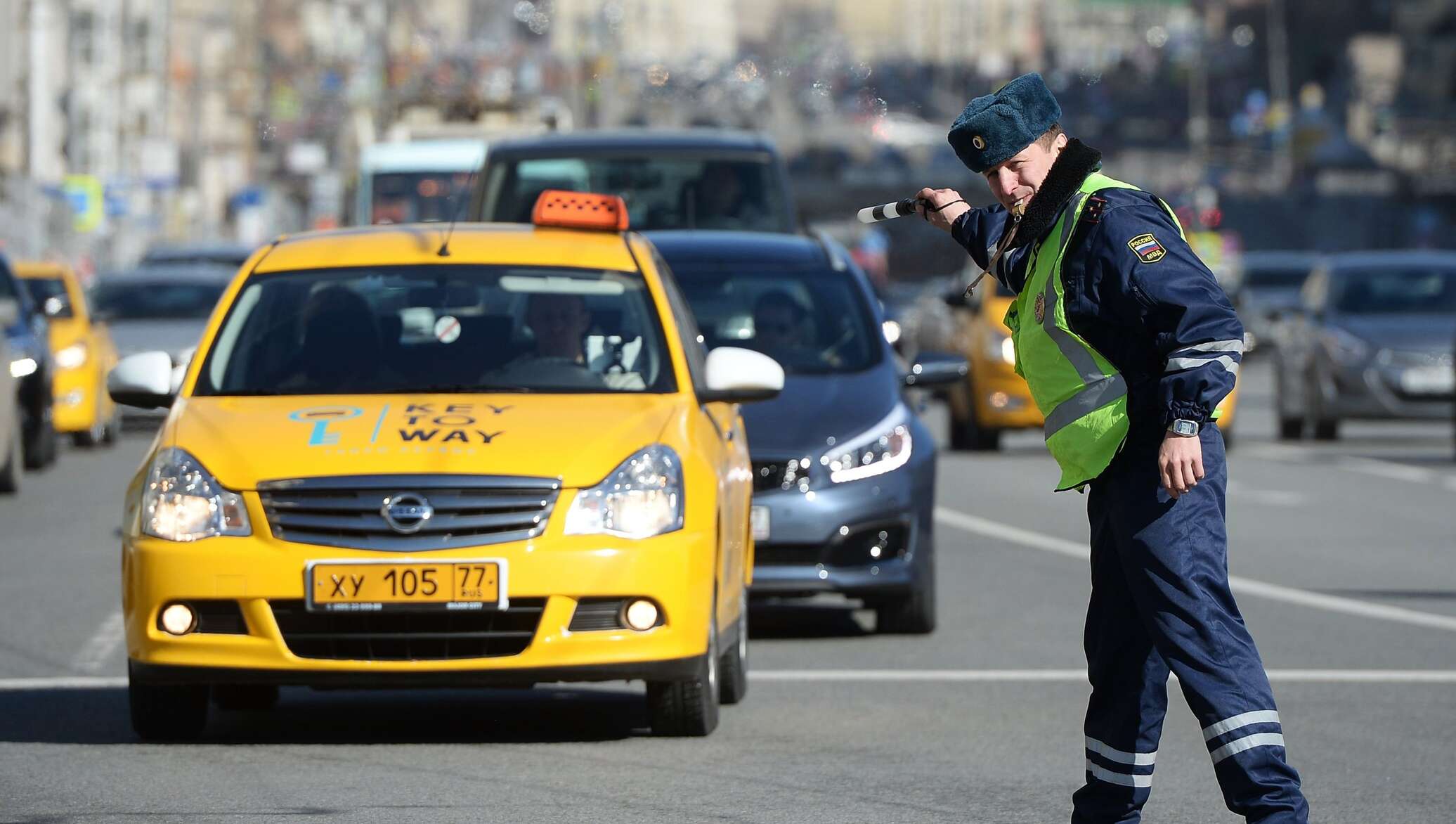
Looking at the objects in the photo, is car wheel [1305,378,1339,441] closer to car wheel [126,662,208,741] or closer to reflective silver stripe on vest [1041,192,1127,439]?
car wheel [126,662,208,741]

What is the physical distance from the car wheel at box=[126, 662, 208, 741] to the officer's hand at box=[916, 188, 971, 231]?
3011 mm

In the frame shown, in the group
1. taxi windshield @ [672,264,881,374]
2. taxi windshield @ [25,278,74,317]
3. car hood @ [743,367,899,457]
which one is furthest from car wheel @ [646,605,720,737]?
taxi windshield @ [25,278,74,317]

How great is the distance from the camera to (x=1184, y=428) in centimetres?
595

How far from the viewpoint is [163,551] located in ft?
27.6

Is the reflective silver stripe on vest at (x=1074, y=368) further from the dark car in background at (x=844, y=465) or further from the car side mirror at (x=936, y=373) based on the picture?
the car side mirror at (x=936, y=373)

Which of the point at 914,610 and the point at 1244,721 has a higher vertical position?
the point at 1244,721

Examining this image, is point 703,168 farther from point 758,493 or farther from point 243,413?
point 243,413

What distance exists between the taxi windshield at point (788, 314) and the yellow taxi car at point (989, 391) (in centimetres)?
1099

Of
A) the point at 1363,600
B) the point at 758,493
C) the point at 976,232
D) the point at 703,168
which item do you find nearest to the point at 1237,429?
the point at 703,168

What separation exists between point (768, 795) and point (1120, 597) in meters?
1.87

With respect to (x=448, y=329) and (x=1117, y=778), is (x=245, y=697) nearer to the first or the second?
(x=448, y=329)

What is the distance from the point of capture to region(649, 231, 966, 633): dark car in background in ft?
37.3

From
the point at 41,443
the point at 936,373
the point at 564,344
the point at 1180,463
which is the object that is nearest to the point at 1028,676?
the point at 936,373

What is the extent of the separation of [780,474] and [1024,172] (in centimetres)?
521
